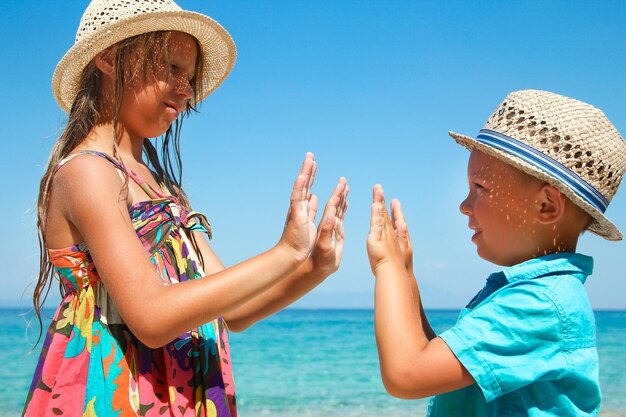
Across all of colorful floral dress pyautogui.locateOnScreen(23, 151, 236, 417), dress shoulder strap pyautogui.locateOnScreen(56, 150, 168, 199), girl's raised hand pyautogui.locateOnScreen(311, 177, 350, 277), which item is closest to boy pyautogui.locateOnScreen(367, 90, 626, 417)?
girl's raised hand pyautogui.locateOnScreen(311, 177, 350, 277)

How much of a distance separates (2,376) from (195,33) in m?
14.8

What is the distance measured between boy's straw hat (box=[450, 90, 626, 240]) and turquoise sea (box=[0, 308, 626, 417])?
4.41 metres

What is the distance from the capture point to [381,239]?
7.20 feet

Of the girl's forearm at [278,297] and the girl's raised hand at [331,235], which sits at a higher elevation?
the girl's raised hand at [331,235]

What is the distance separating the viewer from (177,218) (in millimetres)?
2393

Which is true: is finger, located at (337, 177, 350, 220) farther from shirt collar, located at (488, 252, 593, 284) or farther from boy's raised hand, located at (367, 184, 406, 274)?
shirt collar, located at (488, 252, 593, 284)

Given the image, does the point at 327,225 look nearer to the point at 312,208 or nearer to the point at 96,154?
the point at 312,208

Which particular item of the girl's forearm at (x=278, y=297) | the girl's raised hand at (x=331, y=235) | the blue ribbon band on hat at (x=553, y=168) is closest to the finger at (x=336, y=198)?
the girl's raised hand at (x=331, y=235)

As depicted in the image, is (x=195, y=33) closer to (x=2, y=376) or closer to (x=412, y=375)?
(x=412, y=375)

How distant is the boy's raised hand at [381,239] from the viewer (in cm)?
217

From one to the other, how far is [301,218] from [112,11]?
39.5 inches

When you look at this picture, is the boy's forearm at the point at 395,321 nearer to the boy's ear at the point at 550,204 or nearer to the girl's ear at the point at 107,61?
the boy's ear at the point at 550,204

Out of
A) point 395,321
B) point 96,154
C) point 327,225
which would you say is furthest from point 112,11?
point 395,321

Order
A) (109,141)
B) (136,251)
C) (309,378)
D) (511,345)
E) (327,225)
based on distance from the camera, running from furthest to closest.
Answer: (309,378) < (109,141) < (327,225) < (136,251) < (511,345)
